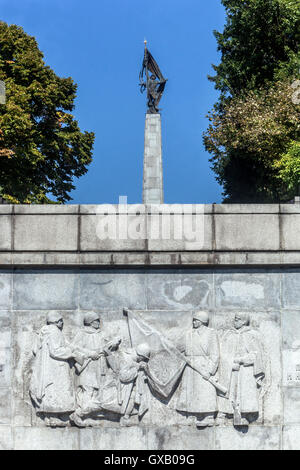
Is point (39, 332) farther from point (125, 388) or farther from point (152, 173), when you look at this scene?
point (152, 173)

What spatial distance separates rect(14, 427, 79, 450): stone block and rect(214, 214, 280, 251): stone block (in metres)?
3.68

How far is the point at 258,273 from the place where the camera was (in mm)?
9867

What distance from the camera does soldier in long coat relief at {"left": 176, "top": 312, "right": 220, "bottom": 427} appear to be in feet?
31.2

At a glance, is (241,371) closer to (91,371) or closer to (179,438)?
(179,438)

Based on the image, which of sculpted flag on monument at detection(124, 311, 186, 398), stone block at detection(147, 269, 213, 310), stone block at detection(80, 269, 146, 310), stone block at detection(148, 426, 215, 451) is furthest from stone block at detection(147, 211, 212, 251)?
stone block at detection(148, 426, 215, 451)

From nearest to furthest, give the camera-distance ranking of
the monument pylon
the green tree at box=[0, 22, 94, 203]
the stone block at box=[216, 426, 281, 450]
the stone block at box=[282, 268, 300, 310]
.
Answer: the stone block at box=[216, 426, 281, 450] → the stone block at box=[282, 268, 300, 310] → the monument pylon → the green tree at box=[0, 22, 94, 203]

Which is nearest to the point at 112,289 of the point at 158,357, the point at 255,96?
the point at 158,357

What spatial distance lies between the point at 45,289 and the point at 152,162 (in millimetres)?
15251

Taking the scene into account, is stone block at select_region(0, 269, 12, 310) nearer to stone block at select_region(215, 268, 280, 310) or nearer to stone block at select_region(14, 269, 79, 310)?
stone block at select_region(14, 269, 79, 310)

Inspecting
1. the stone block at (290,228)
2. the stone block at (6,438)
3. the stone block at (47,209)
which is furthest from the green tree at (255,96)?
the stone block at (6,438)

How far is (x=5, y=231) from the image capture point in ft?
32.1

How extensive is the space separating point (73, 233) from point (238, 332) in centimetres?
294

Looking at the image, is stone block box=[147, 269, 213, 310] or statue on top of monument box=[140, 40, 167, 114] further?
statue on top of monument box=[140, 40, 167, 114]
